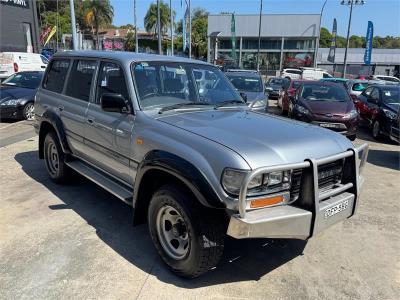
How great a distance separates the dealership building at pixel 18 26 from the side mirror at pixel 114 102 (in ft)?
87.2

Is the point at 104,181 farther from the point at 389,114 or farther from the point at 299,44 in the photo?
the point at 299,44

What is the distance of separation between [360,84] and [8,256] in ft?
52.8

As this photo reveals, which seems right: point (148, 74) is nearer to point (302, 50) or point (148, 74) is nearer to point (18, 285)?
point (18, 285)

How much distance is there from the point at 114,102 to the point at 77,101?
141cm

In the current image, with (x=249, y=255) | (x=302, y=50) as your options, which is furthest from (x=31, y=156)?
(x=302, y=50)

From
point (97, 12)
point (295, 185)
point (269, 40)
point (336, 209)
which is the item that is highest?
point (97, 12)

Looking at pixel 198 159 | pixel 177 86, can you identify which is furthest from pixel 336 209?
pixel 177 86

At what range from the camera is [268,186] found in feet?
10.6

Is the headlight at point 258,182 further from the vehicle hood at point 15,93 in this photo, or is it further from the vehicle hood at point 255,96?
the vehicle hood at point 15,93

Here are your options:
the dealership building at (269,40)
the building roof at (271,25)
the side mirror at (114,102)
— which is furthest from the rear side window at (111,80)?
the building roof at (271,25)

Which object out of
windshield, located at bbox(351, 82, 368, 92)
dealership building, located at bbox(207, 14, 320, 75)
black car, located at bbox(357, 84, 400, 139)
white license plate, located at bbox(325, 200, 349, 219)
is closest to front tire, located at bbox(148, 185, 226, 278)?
white license plate, located at bbox(325, 200, 349, 219)

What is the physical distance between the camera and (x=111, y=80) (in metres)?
4.63

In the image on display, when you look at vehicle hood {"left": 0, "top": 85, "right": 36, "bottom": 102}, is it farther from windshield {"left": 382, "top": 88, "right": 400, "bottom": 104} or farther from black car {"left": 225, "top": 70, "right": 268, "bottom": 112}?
windshield {"left": 382, "top": 88, "right": 400, "bottom": 104}

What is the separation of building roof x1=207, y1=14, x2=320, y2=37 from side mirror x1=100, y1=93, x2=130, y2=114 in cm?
5091
